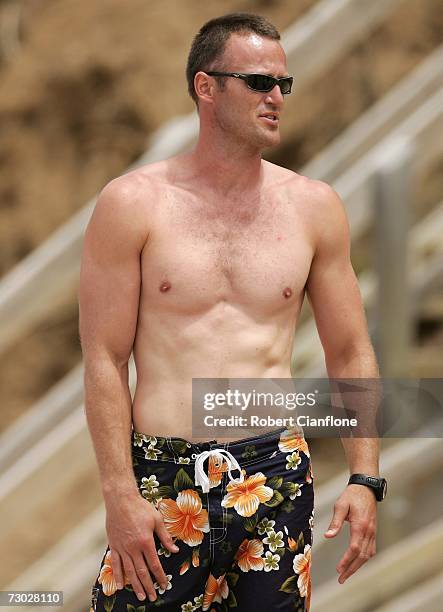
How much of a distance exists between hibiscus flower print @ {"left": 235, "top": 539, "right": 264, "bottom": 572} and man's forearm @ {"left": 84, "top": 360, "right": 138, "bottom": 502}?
0.20m

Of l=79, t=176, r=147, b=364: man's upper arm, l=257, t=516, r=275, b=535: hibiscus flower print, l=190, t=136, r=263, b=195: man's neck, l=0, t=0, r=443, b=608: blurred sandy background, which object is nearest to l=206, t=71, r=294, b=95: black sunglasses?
l=190, t=136, r=263, b=195: man's neck

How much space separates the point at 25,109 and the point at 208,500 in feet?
12.5

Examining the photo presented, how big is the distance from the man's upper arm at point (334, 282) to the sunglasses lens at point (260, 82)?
200 mm

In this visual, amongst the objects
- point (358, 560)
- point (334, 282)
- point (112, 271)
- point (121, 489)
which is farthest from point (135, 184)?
point (358, 560)

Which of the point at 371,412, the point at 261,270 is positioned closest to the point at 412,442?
the point at 371,412

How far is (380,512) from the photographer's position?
301cm

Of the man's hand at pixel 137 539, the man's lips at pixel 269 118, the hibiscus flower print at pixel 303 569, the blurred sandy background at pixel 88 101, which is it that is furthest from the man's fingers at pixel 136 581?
the blurred sandy background at pixel 88 101

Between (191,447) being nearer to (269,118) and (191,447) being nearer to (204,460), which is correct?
(204,460)

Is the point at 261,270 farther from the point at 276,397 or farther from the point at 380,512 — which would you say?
the point at 380,512

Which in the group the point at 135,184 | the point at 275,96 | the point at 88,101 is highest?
the point at 88,101

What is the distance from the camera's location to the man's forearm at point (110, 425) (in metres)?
2.06

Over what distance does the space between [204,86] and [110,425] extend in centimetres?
56

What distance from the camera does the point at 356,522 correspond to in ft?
7.04

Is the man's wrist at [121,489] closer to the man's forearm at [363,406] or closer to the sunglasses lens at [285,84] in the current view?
the man's forearm at [363,406]
